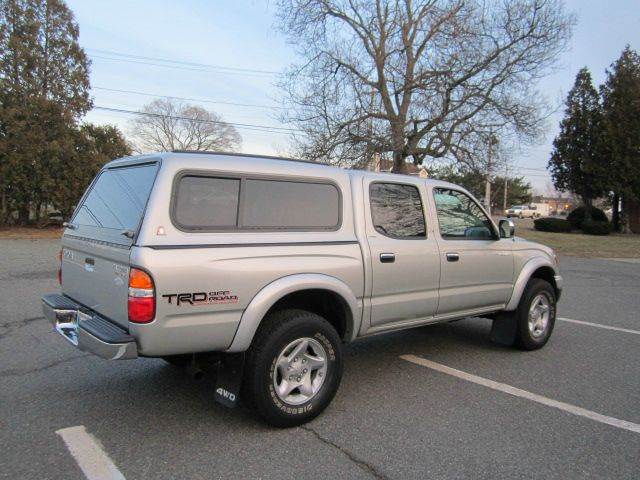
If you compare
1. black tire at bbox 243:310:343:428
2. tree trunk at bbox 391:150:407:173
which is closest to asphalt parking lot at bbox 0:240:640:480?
black tire at bbox 243:310:343:428

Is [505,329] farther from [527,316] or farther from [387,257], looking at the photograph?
[387,257]

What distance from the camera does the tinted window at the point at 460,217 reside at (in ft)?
16.2

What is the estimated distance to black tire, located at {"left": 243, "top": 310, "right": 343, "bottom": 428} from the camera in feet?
11.3

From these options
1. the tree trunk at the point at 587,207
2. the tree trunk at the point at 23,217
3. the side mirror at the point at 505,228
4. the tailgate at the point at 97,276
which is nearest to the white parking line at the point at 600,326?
the side mirror at the point at 505,228

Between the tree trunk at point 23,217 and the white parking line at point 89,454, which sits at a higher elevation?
the tree trunk at point 23,217

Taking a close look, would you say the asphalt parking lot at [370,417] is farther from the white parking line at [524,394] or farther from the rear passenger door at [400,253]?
the rear passenger door at [400,253]

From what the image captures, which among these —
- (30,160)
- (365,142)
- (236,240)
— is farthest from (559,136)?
(236,240)

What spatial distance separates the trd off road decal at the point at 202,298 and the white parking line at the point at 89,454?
1.04 metres

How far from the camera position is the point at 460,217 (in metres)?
5.15

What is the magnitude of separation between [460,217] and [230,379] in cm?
286

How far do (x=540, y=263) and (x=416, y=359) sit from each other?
5.96 feet

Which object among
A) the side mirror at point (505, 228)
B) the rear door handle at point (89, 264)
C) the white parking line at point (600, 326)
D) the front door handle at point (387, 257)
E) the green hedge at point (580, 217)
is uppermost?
the green hedge at point (580, 217)

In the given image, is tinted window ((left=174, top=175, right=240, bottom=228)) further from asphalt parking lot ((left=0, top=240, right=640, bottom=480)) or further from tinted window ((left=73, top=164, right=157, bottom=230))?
asphalt parking lot ((left=0, top=240, right=640, bottom=480))

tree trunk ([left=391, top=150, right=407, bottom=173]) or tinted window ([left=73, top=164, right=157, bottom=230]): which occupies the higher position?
tree trunk ([left=391, top=150, right=407, bottom=173])
